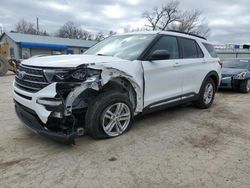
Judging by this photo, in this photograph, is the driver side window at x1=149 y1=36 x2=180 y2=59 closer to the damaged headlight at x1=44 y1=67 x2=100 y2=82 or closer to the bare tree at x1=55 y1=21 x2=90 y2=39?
the damaged headlight at x1=44 y1=67 x2=100 y2=82

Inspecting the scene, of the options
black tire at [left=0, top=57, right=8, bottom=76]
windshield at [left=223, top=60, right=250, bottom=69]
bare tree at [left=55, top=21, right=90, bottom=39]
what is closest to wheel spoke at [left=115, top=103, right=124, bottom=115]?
windshield at [left=223, top=60, right=250, bottom=69]

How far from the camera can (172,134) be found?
169 inches

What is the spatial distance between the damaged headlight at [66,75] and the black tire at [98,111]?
0.45 m

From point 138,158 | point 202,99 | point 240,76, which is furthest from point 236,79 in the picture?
point 138,158

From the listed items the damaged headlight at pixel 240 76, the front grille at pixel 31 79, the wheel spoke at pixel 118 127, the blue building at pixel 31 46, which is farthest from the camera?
the blue building at pixel 31 46

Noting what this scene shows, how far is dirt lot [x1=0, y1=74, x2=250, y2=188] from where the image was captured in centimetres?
282

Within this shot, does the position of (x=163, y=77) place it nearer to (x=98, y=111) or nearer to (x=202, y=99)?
(x=98, y=111)

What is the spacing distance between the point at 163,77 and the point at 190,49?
4.48 feet

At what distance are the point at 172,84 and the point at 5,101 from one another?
16.1 ft

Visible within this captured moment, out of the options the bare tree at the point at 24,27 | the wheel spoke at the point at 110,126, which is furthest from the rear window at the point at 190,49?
the bare tree at the point at 24,27

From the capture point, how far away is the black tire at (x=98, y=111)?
3.60 m

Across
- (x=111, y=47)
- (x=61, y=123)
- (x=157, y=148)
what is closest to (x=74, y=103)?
(x=61, y=123)

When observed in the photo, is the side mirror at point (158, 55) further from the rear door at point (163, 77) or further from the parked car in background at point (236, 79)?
the parked car in background at point (236, 79)

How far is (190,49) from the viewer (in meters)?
5.49
